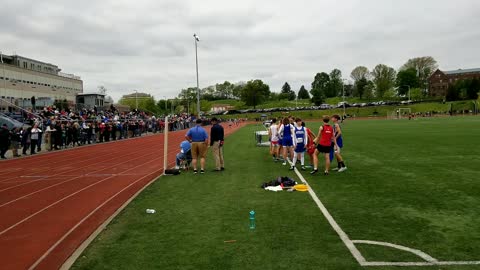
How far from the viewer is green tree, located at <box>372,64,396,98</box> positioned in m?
134

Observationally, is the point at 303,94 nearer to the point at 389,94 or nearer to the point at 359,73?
the point at 359,73

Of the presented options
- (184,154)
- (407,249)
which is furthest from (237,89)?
(407,249)

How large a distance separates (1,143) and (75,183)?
1092cm

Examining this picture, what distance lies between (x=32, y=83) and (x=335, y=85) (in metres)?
123

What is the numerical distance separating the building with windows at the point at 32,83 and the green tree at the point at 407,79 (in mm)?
101476

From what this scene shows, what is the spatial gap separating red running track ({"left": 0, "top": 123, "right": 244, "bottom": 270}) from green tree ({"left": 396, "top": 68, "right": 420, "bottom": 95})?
133532 mm

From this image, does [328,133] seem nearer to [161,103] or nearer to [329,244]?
[329,244]

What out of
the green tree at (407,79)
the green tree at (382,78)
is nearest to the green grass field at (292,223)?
the green tree at (382,78)

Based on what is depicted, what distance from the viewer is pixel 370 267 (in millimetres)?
4742

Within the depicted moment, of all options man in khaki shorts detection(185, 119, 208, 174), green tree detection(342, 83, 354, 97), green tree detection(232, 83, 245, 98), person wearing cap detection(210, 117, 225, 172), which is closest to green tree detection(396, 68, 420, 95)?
green tree detection(342, 83, 354, 97)

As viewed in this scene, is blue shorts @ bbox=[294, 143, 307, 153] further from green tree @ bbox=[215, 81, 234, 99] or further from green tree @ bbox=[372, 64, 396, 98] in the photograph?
green tree @ bbox=[215, 81, 234, 99]

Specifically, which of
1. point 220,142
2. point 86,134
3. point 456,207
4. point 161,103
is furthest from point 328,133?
point 161,103

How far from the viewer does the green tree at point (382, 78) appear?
134 metres

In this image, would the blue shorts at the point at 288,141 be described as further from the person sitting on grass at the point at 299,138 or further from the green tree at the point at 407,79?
the green tree at the point at 407,79
